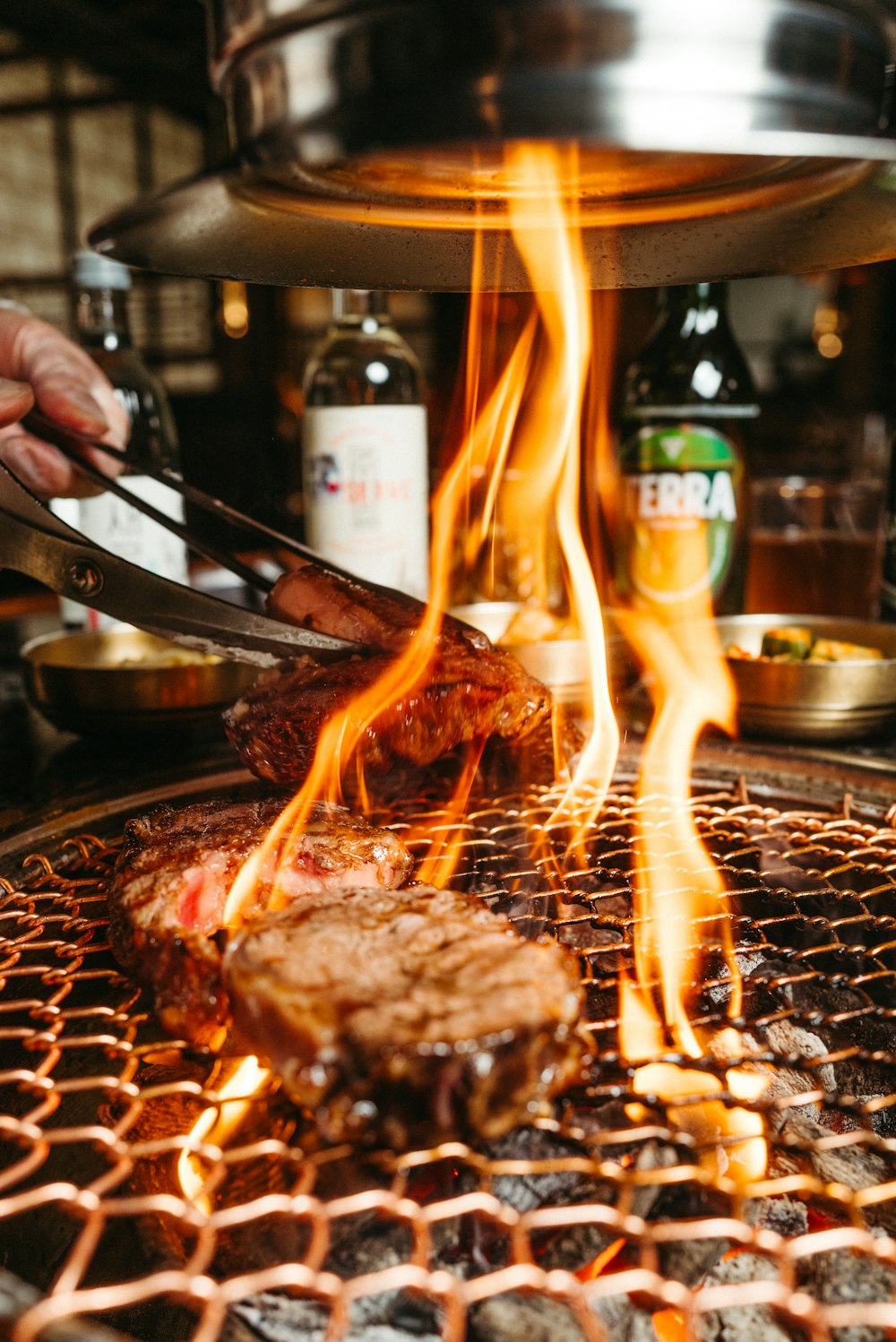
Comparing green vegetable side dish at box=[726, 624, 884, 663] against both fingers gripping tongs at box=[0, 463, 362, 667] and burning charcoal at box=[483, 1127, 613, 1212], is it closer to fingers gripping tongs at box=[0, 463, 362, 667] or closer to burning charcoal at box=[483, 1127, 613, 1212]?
fingers gripping tongs at box=[0, 463, 362, 667]

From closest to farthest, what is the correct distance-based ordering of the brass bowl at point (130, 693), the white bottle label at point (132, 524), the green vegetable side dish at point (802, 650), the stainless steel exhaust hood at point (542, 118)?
the stainless steel exhaust hood at point (542, 118)
the brass bowl at point (130, 693)
the green vegetable side dish at point (802, 650)
the white bottle label at point (132, 524)

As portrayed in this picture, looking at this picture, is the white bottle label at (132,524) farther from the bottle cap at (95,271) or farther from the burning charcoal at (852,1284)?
the burning charcoal at (852,1284)

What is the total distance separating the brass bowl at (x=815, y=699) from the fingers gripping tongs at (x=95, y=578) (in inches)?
49.3

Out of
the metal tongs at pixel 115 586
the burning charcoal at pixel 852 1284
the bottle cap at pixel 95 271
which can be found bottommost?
the burning charcoal at pixel 852 1284

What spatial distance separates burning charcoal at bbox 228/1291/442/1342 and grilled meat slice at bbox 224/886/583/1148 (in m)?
0.28

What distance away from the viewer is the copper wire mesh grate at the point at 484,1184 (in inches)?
34.8

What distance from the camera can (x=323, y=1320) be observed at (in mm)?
1128

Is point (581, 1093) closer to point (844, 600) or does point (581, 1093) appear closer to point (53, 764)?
point (53, 764)

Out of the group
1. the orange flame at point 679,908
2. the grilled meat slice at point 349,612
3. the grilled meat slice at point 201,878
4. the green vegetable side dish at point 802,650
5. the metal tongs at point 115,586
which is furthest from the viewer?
the green vegetable side dish at point 802,650

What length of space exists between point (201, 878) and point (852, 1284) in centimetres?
102

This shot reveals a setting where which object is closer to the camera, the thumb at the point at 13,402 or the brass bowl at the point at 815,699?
the thumb at the point at 13,402

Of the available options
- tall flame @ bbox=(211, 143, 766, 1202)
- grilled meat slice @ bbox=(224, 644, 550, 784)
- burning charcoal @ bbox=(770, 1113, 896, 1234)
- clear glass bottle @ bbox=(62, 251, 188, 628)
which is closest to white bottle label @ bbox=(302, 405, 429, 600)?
tall flame @ bbox=(211, 143, 766, 1202)

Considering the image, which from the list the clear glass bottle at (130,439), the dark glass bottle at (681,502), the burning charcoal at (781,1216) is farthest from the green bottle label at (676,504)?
the burning charcoal at (781,1216)

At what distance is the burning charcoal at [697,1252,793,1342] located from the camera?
125 centimetres
